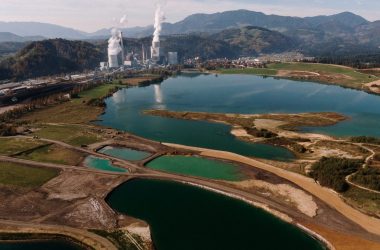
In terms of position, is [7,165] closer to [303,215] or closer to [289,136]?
[303,215]

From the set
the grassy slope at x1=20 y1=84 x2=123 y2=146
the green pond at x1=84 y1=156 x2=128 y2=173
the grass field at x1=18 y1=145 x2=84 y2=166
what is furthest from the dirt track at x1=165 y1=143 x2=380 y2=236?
the grassy slope at x1=20 y1=84 x2=123 y2=146

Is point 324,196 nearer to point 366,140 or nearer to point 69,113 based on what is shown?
point 366,140

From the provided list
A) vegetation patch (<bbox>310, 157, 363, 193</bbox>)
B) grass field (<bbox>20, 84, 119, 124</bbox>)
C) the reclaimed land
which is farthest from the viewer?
grass field (<bbox>20, 84, 119, 124</bbox>)

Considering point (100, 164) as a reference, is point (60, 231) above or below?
below

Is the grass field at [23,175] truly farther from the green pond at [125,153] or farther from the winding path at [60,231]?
the green pond at [125,153]

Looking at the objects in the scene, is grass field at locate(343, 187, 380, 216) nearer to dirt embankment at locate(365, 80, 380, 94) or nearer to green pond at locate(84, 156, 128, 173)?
green pond at locate(84, 156, 128, 173)

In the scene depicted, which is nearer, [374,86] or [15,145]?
[15,145]

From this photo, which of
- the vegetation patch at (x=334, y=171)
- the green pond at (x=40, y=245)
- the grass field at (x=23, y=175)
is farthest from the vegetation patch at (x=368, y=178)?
the grass field at (x=23, y=175)

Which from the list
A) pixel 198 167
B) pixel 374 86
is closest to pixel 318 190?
pixel 198 167
